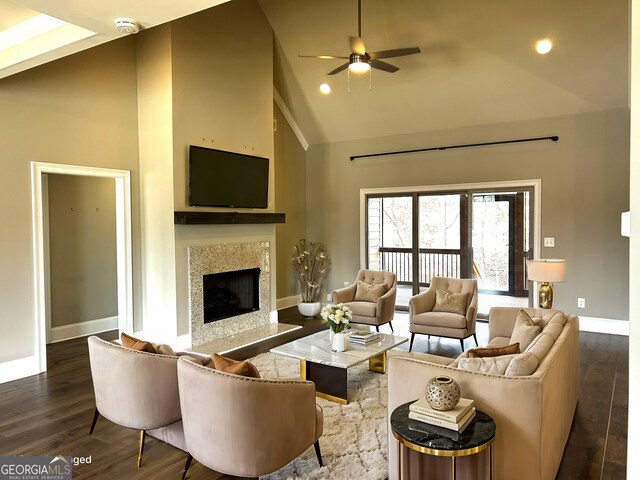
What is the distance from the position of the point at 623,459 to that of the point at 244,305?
4.85 metres

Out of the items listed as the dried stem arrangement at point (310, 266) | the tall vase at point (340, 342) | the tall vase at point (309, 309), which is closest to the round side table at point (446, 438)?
the tall vase at point (340, 342)

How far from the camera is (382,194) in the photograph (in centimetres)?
823

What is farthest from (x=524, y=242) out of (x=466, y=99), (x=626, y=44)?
(x=626, y=44)

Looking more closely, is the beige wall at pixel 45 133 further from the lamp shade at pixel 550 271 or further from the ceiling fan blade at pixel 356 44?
the lamp shade at pixel 550 271

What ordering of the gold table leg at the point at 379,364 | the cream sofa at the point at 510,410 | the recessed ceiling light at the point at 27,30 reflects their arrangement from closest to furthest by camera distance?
1. the cream sofa at the point at 510,410
2. the recessed ceiling light at the point at 27,30
3. the gold table leg at the point at 379,364

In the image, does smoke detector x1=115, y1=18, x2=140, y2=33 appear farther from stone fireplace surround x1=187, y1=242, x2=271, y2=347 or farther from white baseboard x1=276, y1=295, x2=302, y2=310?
white baseboard x1=276, y1=295, x2=302, y2=310

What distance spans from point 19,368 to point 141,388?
2.66 metres

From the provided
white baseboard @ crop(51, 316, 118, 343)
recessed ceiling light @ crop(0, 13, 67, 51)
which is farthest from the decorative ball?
white baseboard @ crop(51, 316, 118, 343)

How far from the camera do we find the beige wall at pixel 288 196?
8.38m

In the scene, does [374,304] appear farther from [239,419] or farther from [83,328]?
[83,328]

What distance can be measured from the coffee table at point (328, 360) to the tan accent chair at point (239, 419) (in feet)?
4.26

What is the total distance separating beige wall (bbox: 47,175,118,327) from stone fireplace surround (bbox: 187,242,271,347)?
1854mm

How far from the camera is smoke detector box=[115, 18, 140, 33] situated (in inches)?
111

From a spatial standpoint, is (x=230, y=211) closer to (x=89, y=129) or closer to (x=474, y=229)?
(x=89, y=129)
